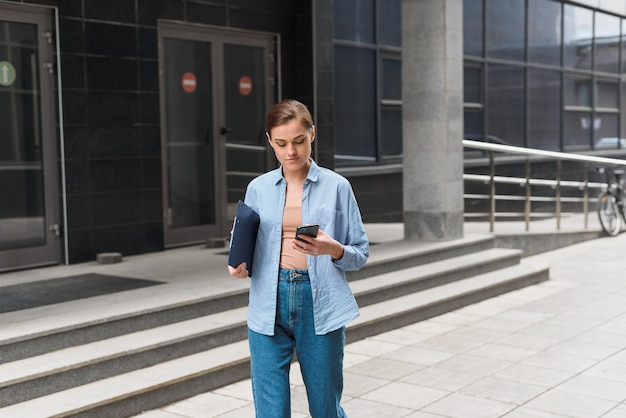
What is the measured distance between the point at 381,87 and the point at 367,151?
A: 38.1 inches

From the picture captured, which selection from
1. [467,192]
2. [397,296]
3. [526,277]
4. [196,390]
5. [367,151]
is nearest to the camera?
[196,390]

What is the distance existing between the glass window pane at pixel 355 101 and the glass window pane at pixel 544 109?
5.15 metres

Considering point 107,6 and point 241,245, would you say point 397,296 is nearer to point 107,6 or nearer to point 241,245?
point 107,6

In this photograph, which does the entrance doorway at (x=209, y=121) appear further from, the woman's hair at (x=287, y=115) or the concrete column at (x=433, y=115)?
the woman's hair at (x=287, y=115)

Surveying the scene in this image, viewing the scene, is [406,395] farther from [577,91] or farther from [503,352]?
[577,91]

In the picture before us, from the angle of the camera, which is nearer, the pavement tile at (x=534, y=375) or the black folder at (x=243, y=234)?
the black folder at (x=243, y=234)

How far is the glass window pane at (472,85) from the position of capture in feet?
48.4

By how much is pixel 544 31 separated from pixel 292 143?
14.7m

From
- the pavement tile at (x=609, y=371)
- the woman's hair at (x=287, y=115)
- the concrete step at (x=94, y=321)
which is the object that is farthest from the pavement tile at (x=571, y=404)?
the woman's hair at (x=287, y=115)

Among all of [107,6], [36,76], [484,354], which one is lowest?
[484,354]

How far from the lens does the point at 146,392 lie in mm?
5309

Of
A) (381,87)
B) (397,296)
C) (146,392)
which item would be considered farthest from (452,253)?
(146,392)

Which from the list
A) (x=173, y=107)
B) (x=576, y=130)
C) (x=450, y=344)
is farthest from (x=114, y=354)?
(x=576, y=130)

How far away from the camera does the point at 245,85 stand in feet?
34.4
